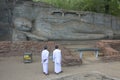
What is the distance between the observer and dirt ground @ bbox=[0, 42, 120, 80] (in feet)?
36.1

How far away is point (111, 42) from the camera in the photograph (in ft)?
52.5

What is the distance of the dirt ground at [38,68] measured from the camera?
11.0m

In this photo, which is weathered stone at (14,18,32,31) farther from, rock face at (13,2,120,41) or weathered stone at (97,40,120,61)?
weathered stone at (97,40,120,61)

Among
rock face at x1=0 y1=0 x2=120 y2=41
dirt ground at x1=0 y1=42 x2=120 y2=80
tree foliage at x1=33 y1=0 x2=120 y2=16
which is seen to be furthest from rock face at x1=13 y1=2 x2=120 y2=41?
dirt ground at x1=0 y1=42 x2=120 y2=80

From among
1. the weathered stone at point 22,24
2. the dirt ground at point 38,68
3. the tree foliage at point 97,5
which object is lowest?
the dirt ground at point 38,68

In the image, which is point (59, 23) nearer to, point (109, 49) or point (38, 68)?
point (109, 49)

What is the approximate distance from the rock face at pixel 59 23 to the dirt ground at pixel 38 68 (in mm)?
3198

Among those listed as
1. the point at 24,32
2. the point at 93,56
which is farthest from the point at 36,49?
the point at 93,56

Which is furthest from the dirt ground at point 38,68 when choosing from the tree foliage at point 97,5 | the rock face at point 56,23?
the tree foliage at point 97,5

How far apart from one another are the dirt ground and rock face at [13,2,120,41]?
320cm

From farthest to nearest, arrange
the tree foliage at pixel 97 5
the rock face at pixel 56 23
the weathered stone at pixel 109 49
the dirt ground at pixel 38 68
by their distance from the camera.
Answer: the tree foliage at pixel 97 5 < the rock face at pixel 56 23 < the weathered stone at pixel 109 49 < the dirt ground at pixel 38 68

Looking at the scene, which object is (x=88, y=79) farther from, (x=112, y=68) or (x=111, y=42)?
(x=111, y=42)

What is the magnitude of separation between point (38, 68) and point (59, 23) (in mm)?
6626

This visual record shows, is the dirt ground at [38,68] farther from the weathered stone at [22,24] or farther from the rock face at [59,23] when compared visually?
the rock face at [59,23]
